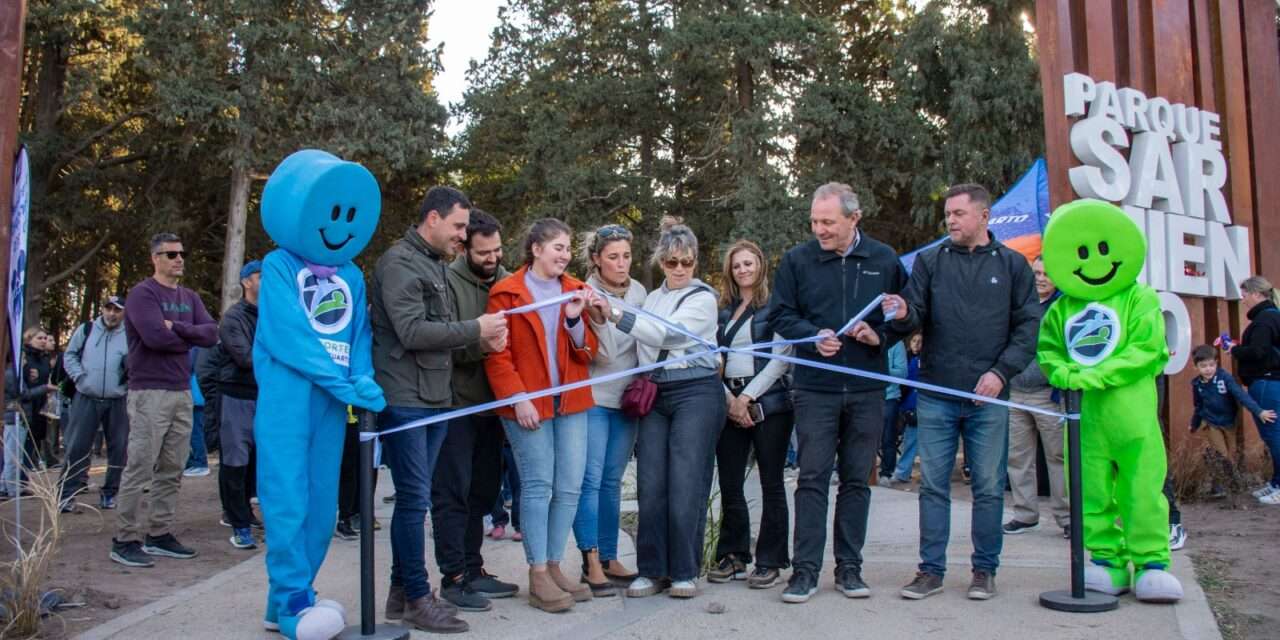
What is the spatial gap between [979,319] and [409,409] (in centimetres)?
290

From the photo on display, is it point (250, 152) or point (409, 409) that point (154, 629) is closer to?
point (409, 409)

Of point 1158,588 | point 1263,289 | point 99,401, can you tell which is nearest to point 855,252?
point 1158,588

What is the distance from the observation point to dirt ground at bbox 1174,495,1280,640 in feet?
16.6

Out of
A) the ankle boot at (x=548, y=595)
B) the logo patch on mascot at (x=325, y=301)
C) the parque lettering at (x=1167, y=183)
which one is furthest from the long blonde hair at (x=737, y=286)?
the parque lettering at (x=1167, y=183)

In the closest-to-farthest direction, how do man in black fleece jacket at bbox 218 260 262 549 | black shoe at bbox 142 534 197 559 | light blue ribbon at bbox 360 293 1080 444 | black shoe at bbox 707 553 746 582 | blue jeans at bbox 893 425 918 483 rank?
light blue ribbon at bbox 360 293 1080 444
black shoe at bbox 707 553 746 582
black shoe at bbox 142 534 197 559
man in black fleece jacket at bbox 218 260 262 549
blue jeans at bbox 893 425 918 483

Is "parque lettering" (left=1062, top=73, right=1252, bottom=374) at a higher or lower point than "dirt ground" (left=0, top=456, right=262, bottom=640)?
higher

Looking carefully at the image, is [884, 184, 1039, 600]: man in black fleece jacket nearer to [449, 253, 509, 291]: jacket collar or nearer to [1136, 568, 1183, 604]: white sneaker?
[1136, 568, 1183, 604]: white sneaker

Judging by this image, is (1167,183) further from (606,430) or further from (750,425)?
→ (606,430)

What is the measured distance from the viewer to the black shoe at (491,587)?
566 centimetres

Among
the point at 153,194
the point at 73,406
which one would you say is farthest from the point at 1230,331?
the point at 153,194

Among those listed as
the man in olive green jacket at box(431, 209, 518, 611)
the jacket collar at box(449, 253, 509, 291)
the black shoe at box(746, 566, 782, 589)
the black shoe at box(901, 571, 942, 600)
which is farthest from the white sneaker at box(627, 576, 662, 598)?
the jacket collar at box(449, 253, 509, 291)

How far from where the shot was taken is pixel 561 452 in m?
5.41

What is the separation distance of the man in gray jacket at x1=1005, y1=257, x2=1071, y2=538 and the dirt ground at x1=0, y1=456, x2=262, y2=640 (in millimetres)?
5426

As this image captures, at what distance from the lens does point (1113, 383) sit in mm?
5293
